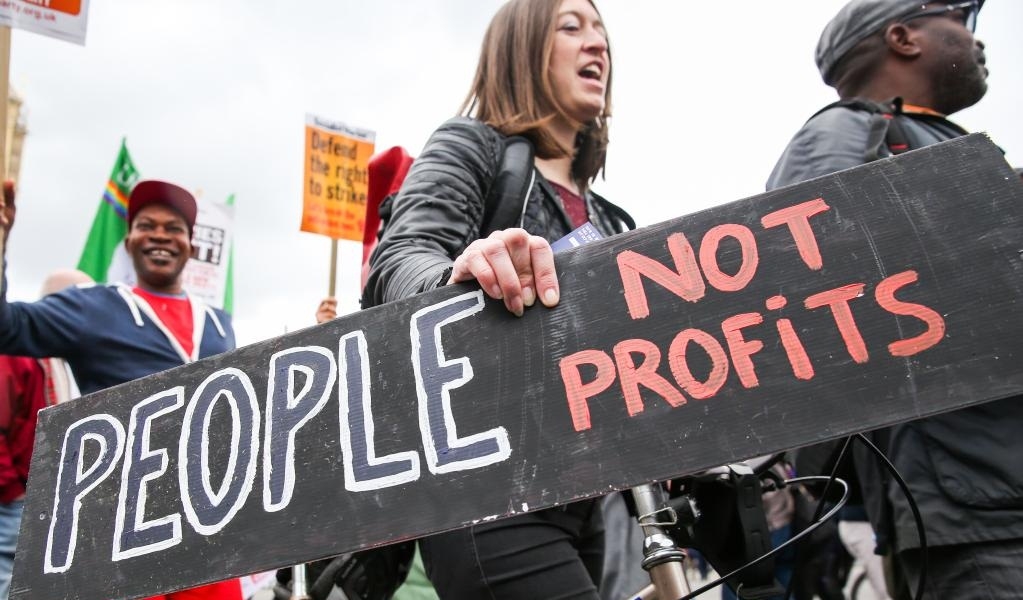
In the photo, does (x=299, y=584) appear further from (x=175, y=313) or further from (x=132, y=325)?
(x=175, y=313)

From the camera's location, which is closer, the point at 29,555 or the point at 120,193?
the point at 29,555

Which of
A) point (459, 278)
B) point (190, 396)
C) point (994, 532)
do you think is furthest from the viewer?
point (994, 532)

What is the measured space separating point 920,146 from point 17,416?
329 cm

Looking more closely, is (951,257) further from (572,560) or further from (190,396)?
(190,396)

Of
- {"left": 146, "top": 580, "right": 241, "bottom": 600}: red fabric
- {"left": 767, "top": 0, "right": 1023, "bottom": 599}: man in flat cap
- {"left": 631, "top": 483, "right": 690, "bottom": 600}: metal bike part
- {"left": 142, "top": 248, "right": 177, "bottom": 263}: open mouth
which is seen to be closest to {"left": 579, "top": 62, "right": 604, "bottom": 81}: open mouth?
{"left": 767, "top": 0, "right": 1023, "bottom": 599}: man in flat cap

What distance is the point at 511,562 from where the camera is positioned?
1.29 metres

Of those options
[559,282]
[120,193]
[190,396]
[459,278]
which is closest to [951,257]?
[559,282]

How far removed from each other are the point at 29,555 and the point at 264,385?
502mm

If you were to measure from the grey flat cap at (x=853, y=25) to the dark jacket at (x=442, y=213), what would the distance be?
1.10 meters

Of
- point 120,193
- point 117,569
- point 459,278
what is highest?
point 120,193

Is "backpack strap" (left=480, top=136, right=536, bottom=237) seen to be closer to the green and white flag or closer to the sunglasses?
the sunglasses

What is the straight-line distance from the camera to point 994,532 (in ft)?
4.59

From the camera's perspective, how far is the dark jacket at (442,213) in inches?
53.3

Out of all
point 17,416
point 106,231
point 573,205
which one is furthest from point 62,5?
point 106,231
